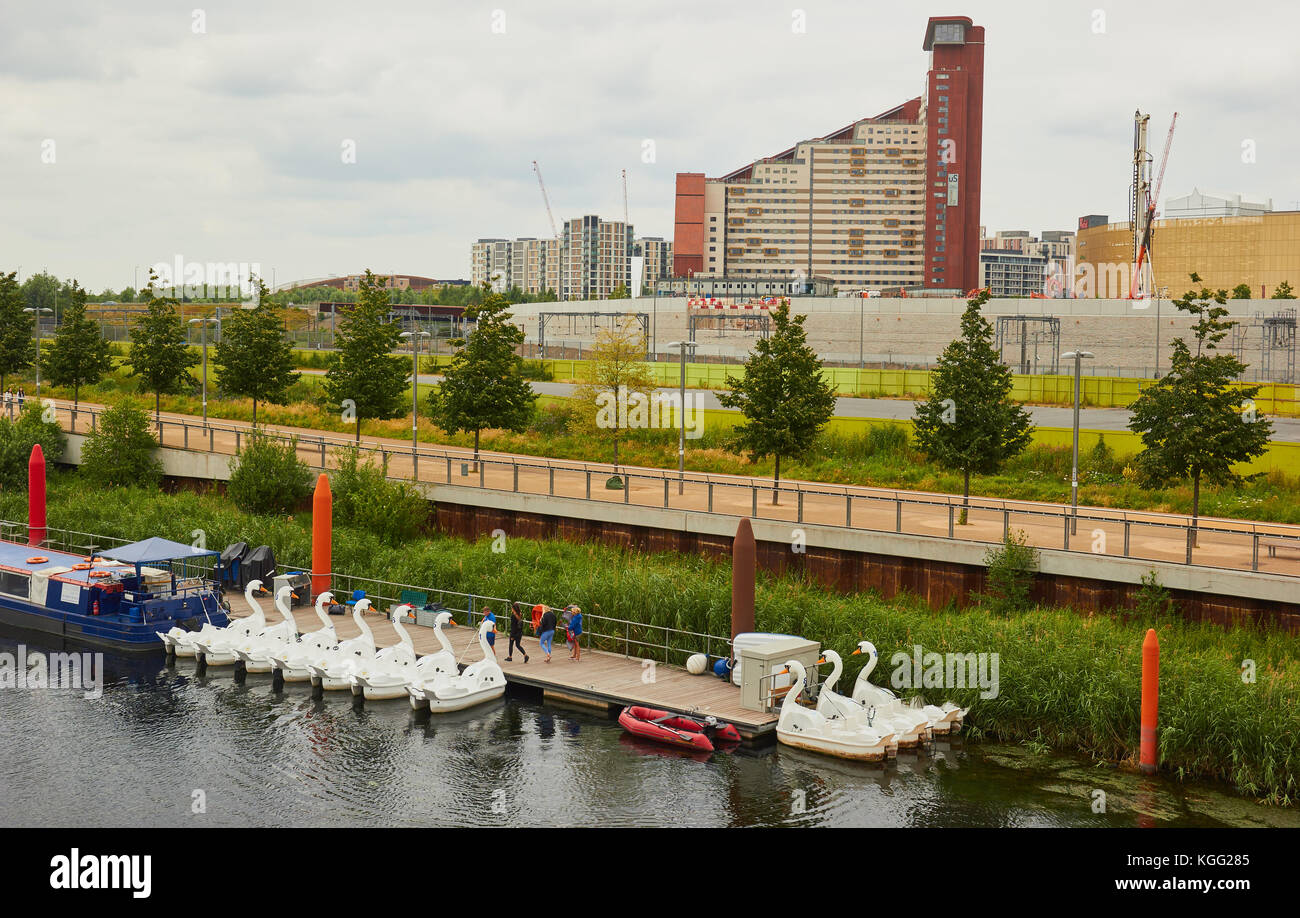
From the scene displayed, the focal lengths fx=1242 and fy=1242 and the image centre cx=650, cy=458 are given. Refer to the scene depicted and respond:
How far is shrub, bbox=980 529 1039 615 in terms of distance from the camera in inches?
1069

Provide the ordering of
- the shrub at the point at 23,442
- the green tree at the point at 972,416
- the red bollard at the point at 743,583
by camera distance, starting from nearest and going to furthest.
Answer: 1. the red bollard at the point at 743,583
2. the green tree at the point at 972,416
3. the shrub at the point at 23,442

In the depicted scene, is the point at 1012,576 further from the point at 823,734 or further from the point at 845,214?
the point at 845,214

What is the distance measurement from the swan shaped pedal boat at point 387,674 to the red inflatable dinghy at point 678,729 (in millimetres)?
5415

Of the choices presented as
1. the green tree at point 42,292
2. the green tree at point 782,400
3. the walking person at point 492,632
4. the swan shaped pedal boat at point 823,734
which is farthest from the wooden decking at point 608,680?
the green tree at point 42,292

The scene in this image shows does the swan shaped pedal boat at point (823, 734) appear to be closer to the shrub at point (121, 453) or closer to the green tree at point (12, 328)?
the shrub at point (121, 453)

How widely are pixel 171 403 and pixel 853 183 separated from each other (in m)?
142

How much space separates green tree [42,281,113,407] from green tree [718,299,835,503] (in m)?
35.0

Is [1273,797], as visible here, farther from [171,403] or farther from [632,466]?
[171,403]

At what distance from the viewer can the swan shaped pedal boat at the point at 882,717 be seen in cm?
2361

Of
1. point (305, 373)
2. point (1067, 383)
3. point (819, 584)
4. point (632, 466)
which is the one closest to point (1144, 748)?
point (819, 584)

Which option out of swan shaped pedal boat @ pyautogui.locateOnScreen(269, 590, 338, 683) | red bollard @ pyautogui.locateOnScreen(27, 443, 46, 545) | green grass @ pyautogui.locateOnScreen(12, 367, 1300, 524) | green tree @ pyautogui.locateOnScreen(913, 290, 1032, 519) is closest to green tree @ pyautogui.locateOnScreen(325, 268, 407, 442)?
green grass @ pyautogui.locateOnScreen(12, 367, 1300, 524)

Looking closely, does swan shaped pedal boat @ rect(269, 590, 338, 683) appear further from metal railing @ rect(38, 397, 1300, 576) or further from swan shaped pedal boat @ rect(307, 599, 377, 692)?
metal railing @ rect(38, 397, 1300, 576)
